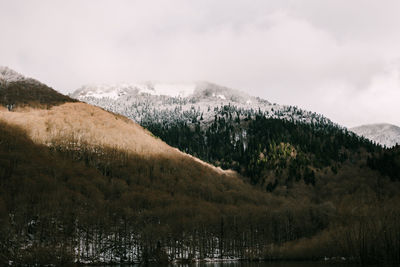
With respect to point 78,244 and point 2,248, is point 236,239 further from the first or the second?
point 2,248

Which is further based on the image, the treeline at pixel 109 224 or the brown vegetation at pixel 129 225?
the treeline at pixel 109 224

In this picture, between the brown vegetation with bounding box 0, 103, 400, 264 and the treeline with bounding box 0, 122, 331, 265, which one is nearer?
the brown vegetation with bounding box 0, 103, 400, 264

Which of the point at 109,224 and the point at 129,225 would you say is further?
the point at 129,225

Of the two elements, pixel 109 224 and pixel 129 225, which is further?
pixel 129 225

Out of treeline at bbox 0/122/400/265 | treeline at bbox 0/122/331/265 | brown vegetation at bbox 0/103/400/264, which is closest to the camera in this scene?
treeline at bbox 0/122/400/265

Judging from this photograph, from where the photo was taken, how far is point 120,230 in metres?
148

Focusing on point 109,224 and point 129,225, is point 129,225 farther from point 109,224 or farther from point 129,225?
point 109,224

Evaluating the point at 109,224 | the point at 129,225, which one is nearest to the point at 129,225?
the point at 129,225

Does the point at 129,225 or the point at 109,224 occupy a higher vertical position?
the point at 109,224

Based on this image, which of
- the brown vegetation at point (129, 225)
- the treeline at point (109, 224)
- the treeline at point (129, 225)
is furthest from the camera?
the treeline at point (109, 224)

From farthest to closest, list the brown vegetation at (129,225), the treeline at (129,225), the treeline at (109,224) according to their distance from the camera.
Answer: the treeline at (109,224)
the brown vegetation at (129,225)
the treeline at (129,225)

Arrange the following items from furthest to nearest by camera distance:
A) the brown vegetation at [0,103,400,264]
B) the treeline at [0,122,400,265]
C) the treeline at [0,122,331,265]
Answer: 1. the treeline at [0,122,331,265]
2. the brown vegetation at [0,103,400,264]
3. the treeline at [0,122,400,265]

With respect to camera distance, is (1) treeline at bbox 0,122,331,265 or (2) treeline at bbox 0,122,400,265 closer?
(2) treeline at bbox 0,122,400,265

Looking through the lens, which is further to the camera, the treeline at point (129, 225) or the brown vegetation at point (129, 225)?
the brown vegetation at point (129, 225)
